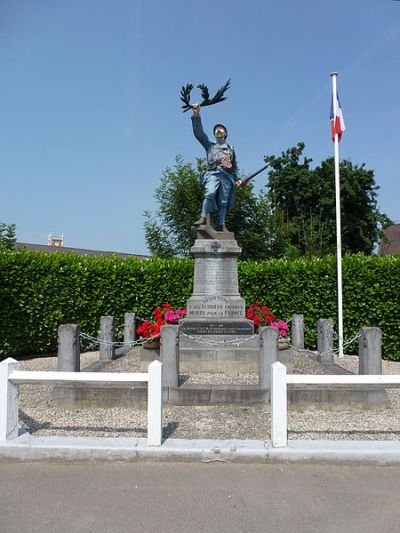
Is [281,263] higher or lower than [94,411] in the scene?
higher

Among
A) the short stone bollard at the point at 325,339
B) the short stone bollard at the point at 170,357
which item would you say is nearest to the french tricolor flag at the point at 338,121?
the short stone bollard at the point at 325,339

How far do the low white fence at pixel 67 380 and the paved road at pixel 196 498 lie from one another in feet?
1.20

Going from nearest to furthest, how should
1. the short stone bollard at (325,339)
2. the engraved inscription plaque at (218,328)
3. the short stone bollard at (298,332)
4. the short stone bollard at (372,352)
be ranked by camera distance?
the short stone bollard at (372,352)
the engraved inscription plaque at (218,328)
the short stone bollard at (325,339)
the short stone bollard at (298,332)

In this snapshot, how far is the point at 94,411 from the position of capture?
228 inches

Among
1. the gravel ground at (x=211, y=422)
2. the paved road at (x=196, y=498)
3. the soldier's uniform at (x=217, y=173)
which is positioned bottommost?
the gravel ground at (x=211, y=422)

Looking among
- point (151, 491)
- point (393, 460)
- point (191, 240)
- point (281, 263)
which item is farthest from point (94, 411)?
point (191, 240)

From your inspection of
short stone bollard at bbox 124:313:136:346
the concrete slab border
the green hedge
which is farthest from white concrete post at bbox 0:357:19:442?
the green hedge

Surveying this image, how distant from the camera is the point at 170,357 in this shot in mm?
6227

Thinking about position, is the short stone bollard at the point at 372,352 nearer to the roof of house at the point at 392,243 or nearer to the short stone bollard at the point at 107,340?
the short stone bollard at the point at 107,340

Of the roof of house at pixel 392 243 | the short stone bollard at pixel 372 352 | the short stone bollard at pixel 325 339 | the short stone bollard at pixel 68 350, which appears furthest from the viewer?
the roof of house at pixel 392 243

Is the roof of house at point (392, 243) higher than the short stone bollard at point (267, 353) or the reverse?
higher

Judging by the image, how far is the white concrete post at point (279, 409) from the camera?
13.8 feet

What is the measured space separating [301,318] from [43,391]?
673cm

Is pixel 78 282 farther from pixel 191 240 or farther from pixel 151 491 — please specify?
pixel 191 240
